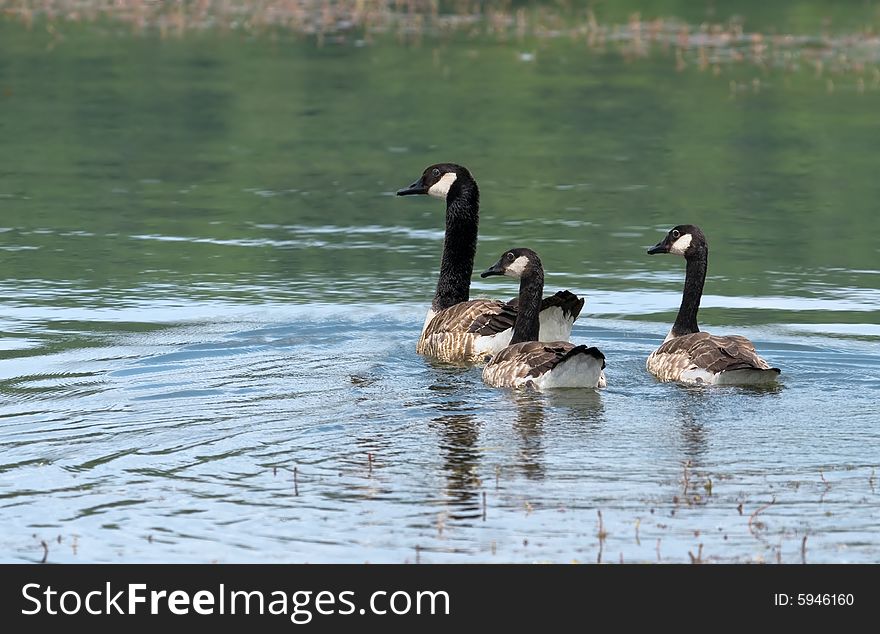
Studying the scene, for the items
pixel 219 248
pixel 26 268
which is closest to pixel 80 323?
pixel 26 268

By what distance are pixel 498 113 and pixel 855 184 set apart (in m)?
9.50

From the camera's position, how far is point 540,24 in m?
50.9

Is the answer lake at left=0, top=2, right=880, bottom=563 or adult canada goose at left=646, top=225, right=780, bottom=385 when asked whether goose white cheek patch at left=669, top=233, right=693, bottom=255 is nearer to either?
lake at left=0, top=2, right=880, bottom=563

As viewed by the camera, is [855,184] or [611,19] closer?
[855,184]

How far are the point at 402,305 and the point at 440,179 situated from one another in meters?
1.60

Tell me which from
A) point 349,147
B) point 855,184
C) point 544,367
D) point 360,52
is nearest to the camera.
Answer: point 544,367

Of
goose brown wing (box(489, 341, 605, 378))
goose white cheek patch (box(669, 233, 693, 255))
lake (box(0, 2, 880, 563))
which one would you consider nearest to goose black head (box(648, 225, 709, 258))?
goose white cheek patch (box(669, 233, 693, 255))

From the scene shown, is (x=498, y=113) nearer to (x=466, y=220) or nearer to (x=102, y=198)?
(x=102, y=198)

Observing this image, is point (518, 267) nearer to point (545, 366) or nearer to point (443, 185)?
point (545, 366)

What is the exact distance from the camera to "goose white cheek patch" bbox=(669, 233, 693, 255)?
16703 millimetres

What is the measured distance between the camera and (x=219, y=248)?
2220 cm

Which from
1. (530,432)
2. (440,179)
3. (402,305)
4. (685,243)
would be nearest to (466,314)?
(685,243)

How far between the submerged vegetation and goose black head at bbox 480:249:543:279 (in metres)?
27.1
